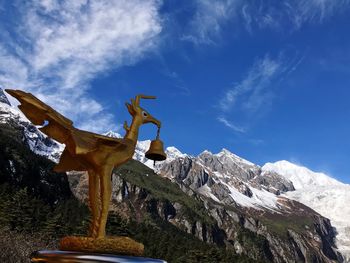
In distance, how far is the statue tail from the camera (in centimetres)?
890

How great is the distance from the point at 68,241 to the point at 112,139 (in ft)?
6.73

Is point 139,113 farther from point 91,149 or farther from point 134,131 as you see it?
point 91,149

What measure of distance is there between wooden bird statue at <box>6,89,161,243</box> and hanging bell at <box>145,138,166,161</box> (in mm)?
1610

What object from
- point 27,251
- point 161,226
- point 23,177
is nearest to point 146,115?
point 27,251

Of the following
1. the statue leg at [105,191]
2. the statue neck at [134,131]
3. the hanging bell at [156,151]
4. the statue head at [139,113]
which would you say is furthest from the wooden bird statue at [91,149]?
the hanging bell at [156,151]

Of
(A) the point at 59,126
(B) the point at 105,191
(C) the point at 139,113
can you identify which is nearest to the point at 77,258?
(B) the point at 105,191

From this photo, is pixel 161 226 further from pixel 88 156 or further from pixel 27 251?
pixel 88 156

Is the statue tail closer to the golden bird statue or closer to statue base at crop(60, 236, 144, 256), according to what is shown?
the golden bird statue

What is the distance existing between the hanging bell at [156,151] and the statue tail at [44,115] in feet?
→ 8.63

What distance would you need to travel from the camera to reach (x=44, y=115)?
29.5ft

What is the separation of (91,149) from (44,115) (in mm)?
1081

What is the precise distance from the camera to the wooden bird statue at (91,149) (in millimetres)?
8922

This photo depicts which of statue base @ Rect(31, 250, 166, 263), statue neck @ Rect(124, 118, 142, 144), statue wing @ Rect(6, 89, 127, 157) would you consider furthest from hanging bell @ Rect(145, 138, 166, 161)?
statue base @ Rect(31, 250, 166, 263)

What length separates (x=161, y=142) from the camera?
11.4 m
